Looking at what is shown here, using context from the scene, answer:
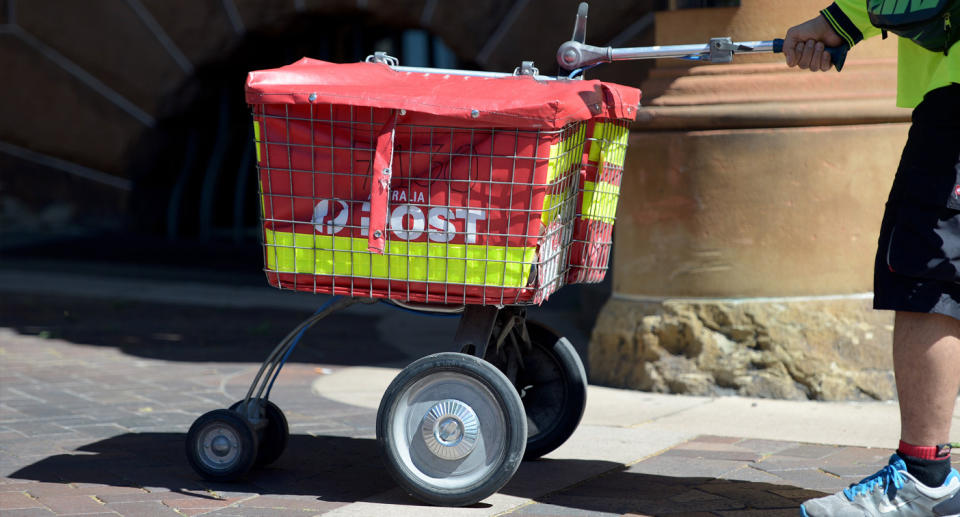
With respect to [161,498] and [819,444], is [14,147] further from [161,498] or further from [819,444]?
[819,444]

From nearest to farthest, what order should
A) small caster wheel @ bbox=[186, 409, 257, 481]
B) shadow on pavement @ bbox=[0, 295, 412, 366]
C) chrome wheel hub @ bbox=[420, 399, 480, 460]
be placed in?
chrome wheel hub @ bbox=[420, 399, 480, 460]
small caster wheel @ bbox=[186, 409, 257, 481]
shadow on pavement @ bbox=[0, 295, 412, 366]

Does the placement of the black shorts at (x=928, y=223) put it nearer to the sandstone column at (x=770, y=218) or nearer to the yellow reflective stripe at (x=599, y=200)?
the yellow reflective stripe at (x=599, y=200)

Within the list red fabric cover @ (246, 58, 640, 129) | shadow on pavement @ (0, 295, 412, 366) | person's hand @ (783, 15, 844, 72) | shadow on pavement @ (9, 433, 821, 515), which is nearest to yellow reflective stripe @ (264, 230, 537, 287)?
red fabric cover @ (246, 58, 640, 129)

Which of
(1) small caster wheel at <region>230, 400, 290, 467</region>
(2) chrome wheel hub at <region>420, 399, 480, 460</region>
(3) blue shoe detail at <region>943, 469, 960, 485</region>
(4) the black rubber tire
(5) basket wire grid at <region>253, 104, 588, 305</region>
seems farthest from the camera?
(4) the black rubber tire

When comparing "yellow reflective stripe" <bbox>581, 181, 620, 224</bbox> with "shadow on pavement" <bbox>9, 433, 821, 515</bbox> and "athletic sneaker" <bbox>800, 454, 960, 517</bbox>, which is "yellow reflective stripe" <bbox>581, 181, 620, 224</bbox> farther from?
"athletic sneaker" <bbox>800, 454, 960, 517</bbox>

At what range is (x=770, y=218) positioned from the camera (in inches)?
210

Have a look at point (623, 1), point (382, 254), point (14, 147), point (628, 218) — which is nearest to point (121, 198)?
point (14, 147)

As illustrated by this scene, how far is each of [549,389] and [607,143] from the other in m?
0.96

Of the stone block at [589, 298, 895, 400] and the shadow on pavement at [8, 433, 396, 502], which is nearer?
the shadow on pavement at [8, 433, 396, 502]

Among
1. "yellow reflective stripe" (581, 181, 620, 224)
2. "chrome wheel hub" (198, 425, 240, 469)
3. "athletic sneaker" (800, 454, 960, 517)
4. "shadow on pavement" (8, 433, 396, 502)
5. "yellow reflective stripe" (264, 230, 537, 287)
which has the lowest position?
"shadow on pavement" (8, 433, 396, 502)

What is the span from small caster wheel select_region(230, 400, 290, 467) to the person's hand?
6.96 feet

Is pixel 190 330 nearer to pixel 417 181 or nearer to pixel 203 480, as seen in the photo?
pixel 203 480

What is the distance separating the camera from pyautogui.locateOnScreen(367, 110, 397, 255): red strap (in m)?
3.38

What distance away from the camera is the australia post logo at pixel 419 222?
345 cm
